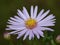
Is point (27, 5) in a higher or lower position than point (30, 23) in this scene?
higher

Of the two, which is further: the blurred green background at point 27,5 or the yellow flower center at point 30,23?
the blurred green background at point 27,5

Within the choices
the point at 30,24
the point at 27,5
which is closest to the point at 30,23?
the point at 30,24

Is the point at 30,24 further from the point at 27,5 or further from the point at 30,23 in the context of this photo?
the point at 27,5

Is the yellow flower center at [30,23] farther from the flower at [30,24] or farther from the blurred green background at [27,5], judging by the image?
the blurred green background at [27,5]

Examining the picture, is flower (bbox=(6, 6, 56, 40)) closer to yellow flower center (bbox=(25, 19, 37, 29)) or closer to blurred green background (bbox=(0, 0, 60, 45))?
Result: yellow flower center (bbox=(25, 19, 37, 29))

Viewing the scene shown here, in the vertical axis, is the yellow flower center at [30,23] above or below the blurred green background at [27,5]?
below

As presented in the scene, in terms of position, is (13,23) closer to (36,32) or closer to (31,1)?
(36,32)

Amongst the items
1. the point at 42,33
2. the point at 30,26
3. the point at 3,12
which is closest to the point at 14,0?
the point at 3,12

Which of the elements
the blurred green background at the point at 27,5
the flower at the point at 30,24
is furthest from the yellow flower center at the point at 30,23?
the blurred green background at the point at 27,5
